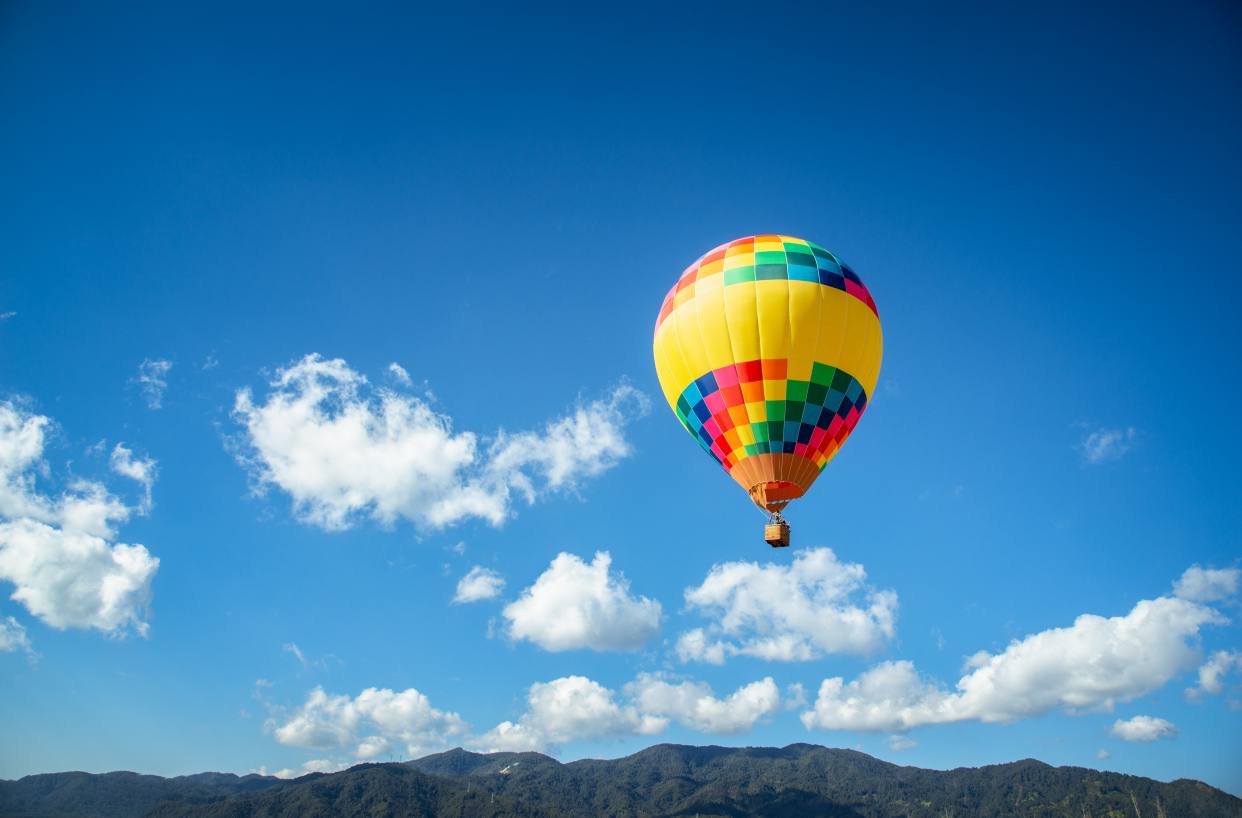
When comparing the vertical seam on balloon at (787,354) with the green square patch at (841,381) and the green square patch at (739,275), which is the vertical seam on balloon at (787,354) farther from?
the green square patch at (841,381)

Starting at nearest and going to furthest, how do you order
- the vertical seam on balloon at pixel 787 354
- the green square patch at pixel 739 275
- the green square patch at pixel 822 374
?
the vertical seam on balloon at pixel 787 354 < the green square patch at pixel 822 374 < the green square patch at pixel 739 275

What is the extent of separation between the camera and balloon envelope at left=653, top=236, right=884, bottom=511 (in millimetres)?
23781

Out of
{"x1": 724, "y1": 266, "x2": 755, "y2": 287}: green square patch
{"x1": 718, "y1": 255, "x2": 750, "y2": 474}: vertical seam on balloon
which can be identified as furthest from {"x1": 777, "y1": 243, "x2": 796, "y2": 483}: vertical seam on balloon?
{"x1": 724, "y1": 266, "x2": 755, "y2": 287}: green square patch

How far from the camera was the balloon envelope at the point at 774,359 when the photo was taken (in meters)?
23.8

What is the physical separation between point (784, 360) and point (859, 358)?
3.43 meters

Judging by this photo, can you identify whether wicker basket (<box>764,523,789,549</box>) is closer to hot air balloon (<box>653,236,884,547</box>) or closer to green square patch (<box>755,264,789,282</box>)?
hot air balloon (<box>653,236,884,547</box>)

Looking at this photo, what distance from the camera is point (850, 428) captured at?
25.8 metres

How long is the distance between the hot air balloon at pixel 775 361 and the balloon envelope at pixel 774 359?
38 mm

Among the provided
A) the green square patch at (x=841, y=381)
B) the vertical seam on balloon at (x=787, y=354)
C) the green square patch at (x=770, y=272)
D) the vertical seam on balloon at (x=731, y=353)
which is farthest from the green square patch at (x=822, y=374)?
the green square patch at (x=770, y=272)

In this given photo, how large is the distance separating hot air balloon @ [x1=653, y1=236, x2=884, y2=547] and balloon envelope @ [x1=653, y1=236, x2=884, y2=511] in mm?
38

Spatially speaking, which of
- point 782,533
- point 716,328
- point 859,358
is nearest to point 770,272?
point 716,328

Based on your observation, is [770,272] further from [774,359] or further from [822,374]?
[822,374]

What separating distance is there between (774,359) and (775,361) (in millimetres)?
85

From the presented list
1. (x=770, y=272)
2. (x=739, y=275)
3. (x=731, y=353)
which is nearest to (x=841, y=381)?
(x=731, y=353)
